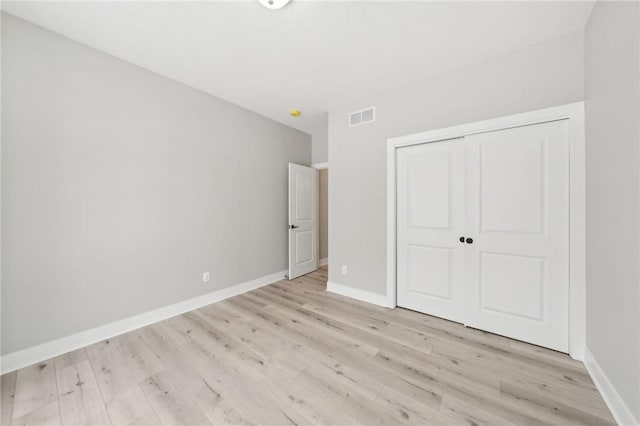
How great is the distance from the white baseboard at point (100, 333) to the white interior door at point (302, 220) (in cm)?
115

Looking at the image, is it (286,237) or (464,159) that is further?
(286,237)

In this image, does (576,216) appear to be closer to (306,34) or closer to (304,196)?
(306,34)

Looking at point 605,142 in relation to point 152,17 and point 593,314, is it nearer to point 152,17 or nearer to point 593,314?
point 593,314

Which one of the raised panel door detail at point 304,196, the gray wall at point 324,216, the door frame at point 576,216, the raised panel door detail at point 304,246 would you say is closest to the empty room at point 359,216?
the door frame at point 576,216

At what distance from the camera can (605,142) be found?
1518 millimetres

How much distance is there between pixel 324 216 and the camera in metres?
5.18

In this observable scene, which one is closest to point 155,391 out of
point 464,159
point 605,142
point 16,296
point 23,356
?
point 23,356

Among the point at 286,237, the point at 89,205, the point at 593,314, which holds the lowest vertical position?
the point at 593,314

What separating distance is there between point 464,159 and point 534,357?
71.2 inches

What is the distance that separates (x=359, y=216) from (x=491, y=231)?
143 cm

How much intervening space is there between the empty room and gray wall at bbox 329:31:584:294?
0.8 inches

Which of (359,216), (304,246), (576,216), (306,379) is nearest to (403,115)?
(359,216)

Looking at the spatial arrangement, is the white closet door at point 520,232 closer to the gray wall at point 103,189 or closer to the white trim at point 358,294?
the white trim at point 358,294

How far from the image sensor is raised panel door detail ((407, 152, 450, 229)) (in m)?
2.50
